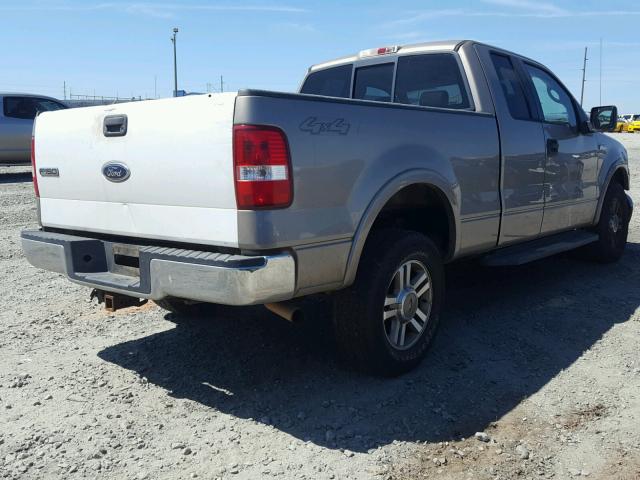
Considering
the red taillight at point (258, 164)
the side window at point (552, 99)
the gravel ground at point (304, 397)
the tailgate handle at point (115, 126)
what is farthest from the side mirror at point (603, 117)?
the tailgate handle at point (115, 126)

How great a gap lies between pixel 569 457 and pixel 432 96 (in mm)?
2784

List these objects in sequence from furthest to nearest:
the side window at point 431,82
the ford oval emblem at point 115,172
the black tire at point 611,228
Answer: the black tire at point 611,228, the side window at point 431,82, the ford oval emblem at point 115,172

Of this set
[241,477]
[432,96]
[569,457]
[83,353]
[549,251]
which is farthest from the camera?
[549,251]

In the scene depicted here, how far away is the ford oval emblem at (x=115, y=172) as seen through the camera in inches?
134

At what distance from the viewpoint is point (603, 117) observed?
6027 millimetres

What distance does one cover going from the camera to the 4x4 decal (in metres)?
3.07

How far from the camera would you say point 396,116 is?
3607mm

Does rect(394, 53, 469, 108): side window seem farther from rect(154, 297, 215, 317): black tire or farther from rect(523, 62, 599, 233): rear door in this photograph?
rect(154, 297, 215, 317): black tire

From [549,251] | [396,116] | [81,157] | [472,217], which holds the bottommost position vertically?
[549,251]

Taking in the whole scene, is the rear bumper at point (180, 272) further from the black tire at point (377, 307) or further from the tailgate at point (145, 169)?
the black tire at point (377, 307)

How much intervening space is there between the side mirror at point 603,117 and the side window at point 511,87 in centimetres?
129

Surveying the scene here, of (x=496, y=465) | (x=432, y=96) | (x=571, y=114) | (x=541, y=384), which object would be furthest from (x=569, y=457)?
(x=571, y=114)

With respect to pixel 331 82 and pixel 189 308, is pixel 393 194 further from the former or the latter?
pixel 331 82

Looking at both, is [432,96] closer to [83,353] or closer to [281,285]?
[281,285]
